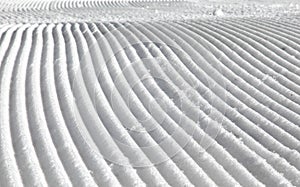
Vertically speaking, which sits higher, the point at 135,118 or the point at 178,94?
the point at 178,94

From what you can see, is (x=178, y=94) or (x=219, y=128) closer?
(x=219, y=128)

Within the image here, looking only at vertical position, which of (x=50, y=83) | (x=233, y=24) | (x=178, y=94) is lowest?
(x=178, y=94)

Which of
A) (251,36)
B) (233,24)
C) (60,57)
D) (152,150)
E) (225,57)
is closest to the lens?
(152,150)

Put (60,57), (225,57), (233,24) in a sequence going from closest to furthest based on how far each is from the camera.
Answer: (60,57), (225,57), (233,24)

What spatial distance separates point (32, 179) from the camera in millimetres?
2039

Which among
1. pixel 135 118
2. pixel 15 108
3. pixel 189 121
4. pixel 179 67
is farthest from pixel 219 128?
pixel 15 108

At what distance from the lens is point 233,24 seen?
4961 millimetres

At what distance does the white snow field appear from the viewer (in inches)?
86.9

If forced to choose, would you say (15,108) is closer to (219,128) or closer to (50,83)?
(50,83)

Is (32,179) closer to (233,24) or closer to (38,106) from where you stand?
(38,106)

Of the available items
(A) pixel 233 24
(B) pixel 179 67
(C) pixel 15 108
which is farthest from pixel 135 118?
(A) pixel 233 24

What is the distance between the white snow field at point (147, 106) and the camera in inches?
86.9

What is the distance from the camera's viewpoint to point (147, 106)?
2867mm

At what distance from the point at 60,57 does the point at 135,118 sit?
99 centimetres
